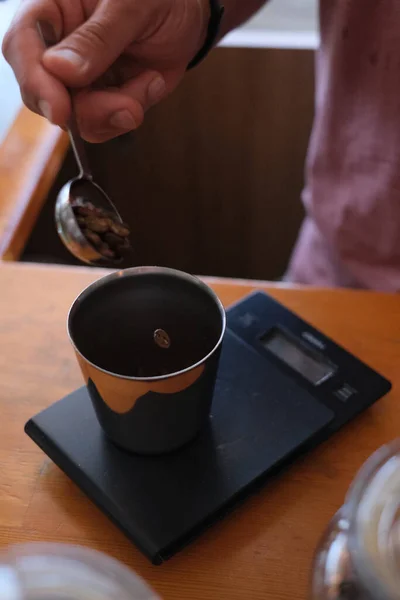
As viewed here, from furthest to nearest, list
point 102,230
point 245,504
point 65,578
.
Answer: point 102,230 → point 245,504 → point 65,578

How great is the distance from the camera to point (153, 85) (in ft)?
1.98

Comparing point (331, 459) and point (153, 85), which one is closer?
point (331, 459)

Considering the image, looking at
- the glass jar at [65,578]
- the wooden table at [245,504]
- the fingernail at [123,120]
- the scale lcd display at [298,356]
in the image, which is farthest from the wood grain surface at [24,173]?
the glass jar at [65,578]

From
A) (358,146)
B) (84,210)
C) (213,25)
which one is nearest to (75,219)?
(84,210)

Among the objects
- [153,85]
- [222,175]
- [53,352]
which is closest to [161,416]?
[53,352]

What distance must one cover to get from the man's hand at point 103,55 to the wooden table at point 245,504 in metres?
0.17

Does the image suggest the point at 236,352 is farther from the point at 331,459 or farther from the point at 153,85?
A: the point at 153,85

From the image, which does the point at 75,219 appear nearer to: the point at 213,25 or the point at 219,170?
the point at 213,25

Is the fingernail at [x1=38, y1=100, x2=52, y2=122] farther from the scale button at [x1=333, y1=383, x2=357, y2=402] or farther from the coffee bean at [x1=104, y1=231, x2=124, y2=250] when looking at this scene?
the scale button at [x1=333, y1=383, x2=357, y2=402]

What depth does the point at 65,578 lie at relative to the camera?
0.28 metres

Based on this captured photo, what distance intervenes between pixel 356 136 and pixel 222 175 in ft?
1.52

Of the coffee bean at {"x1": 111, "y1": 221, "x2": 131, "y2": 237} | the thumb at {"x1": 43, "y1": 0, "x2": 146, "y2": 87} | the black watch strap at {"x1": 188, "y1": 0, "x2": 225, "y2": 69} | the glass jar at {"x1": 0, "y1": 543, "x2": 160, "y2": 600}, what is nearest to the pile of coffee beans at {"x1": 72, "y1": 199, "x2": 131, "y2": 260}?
the coffee bean at {"x1": 111, "y1": 221, "x2": 131, "y2": 237}

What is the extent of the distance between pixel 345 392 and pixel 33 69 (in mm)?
349

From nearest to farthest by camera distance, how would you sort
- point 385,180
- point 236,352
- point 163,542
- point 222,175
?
point 163,542 < point 236,352 < point 385,180 < point 222,175
